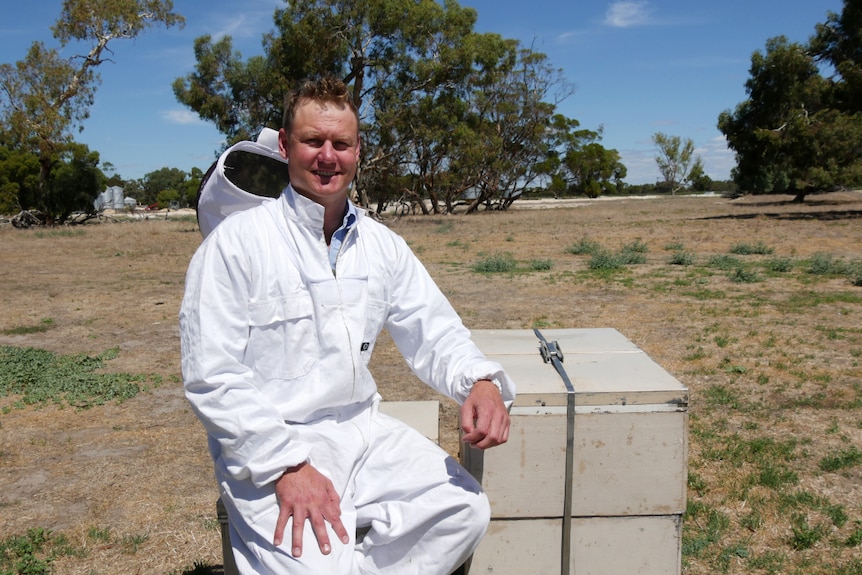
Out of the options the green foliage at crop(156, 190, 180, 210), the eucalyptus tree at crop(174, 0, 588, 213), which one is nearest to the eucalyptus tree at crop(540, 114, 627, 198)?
the eucalyptus tree at crop(174, 0, 588, 213)

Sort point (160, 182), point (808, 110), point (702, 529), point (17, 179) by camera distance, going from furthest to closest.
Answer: point (160, 182) → point (17, 179) → point (808, 110) → point (702, 529)

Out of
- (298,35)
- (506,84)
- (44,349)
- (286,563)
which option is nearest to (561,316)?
(44,349)

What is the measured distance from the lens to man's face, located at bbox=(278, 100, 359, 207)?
84.8 inches

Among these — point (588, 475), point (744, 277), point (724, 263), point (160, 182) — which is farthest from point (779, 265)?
point (160, 182)

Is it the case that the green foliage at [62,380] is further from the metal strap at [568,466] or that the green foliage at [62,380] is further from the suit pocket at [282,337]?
the metal strap at [568,466]

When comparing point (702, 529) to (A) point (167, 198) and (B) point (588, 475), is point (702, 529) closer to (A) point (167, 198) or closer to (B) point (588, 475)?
(B) point (588, 475)

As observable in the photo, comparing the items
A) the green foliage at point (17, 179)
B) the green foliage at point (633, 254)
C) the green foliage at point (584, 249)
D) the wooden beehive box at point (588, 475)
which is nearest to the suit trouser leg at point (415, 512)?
the wooden beehive box at point (588, 475)

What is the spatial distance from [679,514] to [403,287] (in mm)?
1144

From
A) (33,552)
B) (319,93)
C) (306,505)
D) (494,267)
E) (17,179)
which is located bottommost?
(33,552)

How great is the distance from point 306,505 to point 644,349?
5312mm

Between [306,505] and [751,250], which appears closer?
[306,505]

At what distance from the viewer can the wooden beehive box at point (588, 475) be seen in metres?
2.26

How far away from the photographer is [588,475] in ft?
7.57

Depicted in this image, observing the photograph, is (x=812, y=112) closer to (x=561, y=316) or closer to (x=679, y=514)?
(x=561, y=316)
